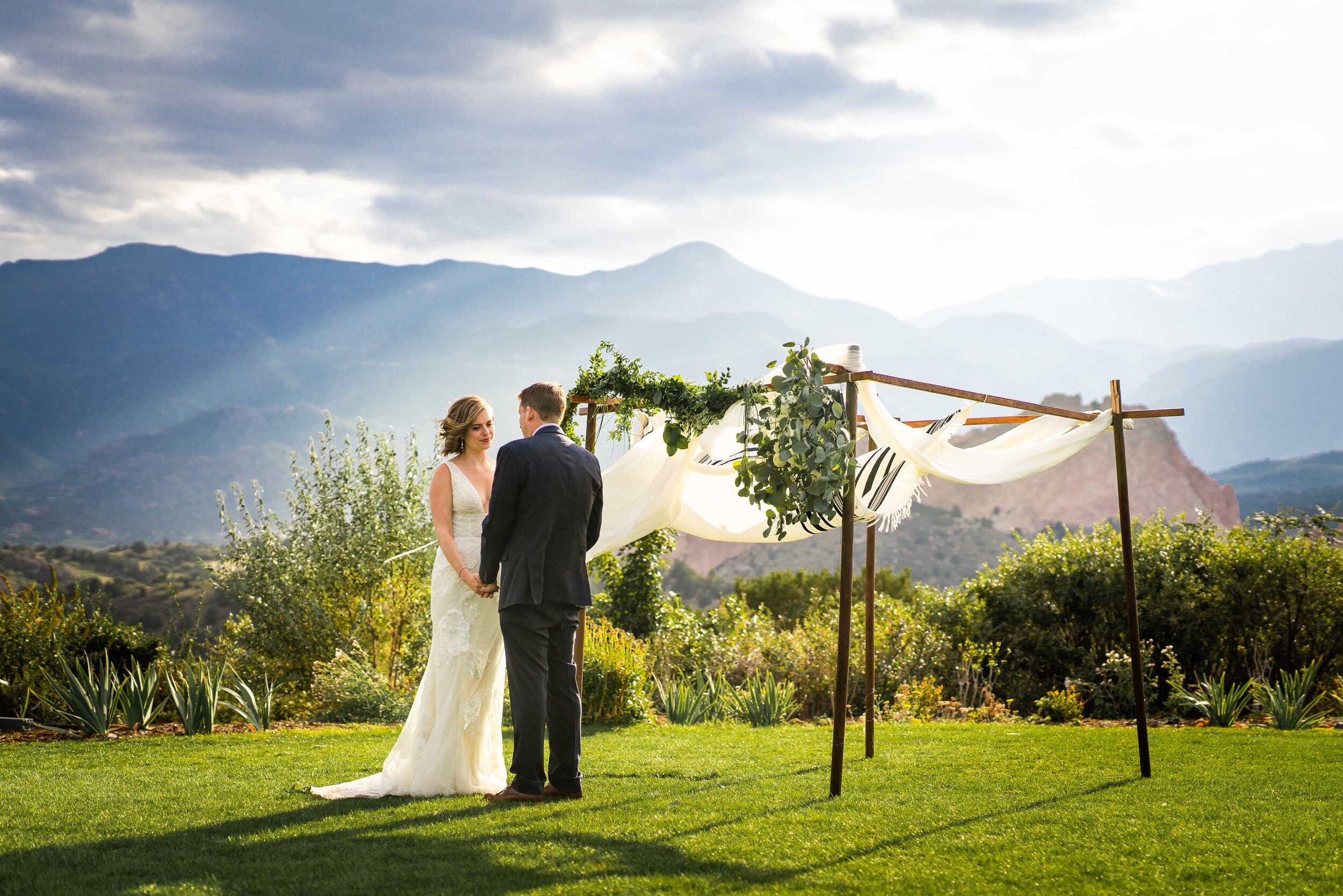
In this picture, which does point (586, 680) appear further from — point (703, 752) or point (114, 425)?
point (114, 425)

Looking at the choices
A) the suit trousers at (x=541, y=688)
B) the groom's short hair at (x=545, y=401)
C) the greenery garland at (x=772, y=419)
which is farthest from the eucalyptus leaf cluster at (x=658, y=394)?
the suit trousers at (x=541, y=688)

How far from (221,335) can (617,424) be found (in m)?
123

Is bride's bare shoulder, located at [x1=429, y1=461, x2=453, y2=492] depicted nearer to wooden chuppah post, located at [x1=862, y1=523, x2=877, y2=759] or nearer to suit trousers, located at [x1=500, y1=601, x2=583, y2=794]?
suit trousers, located at [x1=500, y1=601, x2=583, y2=794]

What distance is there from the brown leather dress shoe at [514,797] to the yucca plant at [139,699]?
4.18 m

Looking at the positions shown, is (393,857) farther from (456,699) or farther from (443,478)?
(443,478)

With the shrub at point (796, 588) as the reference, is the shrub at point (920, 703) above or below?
below

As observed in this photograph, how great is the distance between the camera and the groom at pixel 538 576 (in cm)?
442

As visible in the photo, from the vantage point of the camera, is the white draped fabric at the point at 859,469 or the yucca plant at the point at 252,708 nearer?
the white draped fabric at the point at 859,469

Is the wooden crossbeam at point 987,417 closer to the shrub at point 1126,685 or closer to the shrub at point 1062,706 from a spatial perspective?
the shrub at point 1062,706

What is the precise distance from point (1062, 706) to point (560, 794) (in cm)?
592

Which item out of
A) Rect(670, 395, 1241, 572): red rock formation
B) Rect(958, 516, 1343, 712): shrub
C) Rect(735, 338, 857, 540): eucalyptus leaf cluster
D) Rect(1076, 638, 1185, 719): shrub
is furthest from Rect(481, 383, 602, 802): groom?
Rect(670, 395, 1241, 572): red rock formation

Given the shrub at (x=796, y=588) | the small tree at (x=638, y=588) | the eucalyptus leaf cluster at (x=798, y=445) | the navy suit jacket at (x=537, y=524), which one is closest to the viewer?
the navy suit jacket at (x=537, y=524)

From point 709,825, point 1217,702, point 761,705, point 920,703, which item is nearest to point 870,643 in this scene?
point 709,825

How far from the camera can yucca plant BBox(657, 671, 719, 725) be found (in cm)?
852
